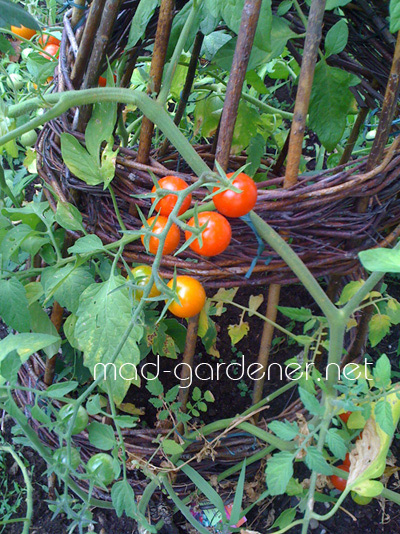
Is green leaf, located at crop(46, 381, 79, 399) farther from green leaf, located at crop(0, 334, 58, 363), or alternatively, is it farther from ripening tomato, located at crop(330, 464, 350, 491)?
ripening tomato, located at crop(330, 464, 350, 491)

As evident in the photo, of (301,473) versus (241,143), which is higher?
(241,143)

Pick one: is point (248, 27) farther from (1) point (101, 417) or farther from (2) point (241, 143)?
(1) point (101, 417)

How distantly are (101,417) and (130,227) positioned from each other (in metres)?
0.48

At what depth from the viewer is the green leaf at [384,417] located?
643 mm

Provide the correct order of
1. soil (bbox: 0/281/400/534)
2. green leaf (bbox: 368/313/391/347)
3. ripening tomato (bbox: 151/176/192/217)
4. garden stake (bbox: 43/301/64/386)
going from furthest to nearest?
soil (bbox: 0/281/400/534), garden stake (bbox: 43/301/64/386), green leaf (bbox: 368/313/391/347), ripening tomato (bbox: 151/176/192/217)

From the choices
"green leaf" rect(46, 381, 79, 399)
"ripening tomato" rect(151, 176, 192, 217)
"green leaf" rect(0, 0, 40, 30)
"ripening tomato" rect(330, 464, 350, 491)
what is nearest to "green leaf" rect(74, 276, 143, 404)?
"green leaf" rect(46, 381, 79, 399)

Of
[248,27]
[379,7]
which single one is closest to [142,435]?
[248,27]

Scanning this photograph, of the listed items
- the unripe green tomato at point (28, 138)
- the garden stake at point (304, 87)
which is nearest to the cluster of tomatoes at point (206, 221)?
the garden stake at point (304, 87)

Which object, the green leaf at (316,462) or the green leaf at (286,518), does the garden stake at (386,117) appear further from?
the green leaf at (286,518)

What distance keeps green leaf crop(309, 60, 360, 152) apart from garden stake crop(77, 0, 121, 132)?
34 centimetres

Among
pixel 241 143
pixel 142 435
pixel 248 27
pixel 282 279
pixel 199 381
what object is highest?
pixel 248 27

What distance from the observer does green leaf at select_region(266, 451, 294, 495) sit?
66 centimetres

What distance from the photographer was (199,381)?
130 cm

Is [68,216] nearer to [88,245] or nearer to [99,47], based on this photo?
[88,245]
